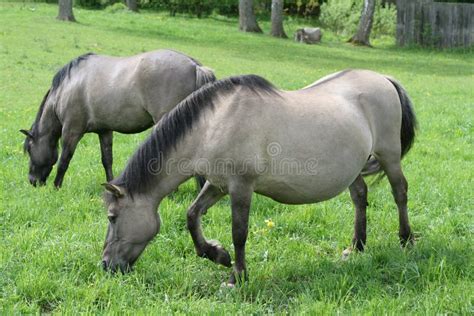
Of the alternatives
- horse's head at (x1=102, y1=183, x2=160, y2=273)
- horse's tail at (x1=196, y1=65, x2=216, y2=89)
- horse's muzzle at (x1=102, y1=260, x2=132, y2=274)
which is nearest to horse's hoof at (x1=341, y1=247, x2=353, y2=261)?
horse's head at (x1=102, y1=183, x2=160, y2=273)

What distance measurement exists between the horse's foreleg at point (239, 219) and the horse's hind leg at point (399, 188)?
4.90ft

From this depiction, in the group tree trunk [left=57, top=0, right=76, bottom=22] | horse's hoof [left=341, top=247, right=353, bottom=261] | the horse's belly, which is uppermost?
tree trunk [left=57, top=0, right=76, bottom=22]

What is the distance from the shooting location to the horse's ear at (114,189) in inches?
166

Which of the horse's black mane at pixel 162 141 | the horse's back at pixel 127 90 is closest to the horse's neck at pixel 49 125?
the horse's back at pixel 127 90

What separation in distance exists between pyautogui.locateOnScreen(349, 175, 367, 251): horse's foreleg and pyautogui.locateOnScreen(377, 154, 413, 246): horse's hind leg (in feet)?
0.89

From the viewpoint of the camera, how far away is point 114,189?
4246 millimetres

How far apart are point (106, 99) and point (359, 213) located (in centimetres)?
334

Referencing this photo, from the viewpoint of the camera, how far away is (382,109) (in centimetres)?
501

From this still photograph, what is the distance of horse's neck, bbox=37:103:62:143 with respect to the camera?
287 inches

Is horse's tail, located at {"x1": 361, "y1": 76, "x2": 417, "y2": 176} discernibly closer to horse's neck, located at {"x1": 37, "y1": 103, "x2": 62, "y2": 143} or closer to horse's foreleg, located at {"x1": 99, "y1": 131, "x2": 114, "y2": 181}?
horse's foreleg, located at {"x1": 99, "y1": 131, "x2": 114, "y2": 181}

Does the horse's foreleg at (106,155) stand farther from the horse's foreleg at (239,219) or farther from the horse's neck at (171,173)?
the horse's foreleg at (239,219)

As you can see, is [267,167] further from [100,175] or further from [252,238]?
[100,175]

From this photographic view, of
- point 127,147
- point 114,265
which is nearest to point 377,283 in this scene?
point 114,265

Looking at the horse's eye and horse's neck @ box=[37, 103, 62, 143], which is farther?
horse's neck @ box=[37, 103, 62, 143]
